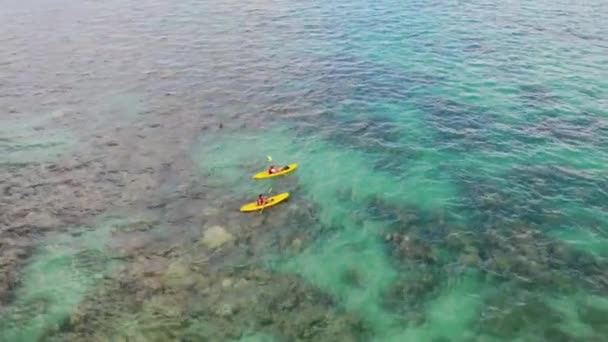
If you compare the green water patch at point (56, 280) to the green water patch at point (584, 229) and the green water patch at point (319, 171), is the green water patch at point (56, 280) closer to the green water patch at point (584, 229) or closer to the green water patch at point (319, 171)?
the green water patch at point (319, 171)

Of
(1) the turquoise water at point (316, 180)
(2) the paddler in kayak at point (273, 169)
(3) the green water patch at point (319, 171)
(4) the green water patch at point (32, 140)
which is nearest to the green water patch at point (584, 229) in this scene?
(1) the turquoise water at point (316, 180)

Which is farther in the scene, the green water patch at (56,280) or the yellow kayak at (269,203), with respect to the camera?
the yellow kayak at (269,203)

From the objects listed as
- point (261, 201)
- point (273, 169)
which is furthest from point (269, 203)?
point (273, 169)

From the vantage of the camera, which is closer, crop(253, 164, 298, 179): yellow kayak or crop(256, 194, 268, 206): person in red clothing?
crop(256, 194, 268, 206): person in red clothing

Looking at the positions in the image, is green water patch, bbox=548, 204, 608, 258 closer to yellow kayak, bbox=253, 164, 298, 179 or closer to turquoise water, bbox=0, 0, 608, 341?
turquoise water, bbox=0, 0, 608, 341

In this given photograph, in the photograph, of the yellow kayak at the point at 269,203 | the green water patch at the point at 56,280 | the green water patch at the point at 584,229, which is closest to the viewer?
the green water patch at the point at 56,280

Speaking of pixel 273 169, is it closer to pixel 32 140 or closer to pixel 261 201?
pixel 261 201

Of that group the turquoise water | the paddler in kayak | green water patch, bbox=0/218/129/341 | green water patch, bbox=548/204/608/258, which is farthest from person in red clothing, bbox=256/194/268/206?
green water patch, bbox=548/204/608/258
